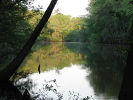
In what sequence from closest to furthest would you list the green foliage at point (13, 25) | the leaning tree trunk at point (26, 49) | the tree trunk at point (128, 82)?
the tree trunk at point (128, 82), the leaning tree trunk at point (26, 49), the green foliage at point (13, 25)

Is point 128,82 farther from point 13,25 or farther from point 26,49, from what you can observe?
point 13,25

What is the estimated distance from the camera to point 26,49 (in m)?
7.02

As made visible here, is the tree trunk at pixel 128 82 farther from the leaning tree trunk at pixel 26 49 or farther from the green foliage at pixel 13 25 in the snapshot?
the green foliage at pixel 13 25

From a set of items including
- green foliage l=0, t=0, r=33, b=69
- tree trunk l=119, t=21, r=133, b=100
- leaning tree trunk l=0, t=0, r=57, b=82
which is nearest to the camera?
tree trunk l=119, t=21, r=133, b=100

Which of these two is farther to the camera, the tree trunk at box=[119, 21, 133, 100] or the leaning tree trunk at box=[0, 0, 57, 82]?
the leaning tree trunk at box=[0, 0, 57, 82]

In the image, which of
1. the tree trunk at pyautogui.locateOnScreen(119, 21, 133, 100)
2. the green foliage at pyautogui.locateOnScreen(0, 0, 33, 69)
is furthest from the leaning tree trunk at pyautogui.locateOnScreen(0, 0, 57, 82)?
the tree trunk at pyautogui.locateOnScreen(119, 21, 133, 100)

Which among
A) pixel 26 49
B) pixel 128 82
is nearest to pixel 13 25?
pixel 26 49

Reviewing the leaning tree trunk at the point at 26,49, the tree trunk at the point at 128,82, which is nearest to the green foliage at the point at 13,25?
the leaning tree trunk at the point at 26,49

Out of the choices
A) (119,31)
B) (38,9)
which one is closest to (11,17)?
(38,9)

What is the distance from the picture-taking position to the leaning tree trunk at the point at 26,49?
653 cm

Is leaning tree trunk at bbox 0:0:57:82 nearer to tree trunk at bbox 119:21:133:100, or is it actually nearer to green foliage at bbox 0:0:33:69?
green foliage at bbox 0:0:33:69

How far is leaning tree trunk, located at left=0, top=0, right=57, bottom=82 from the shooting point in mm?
6527

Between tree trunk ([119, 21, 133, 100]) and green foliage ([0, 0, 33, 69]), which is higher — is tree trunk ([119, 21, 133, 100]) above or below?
below

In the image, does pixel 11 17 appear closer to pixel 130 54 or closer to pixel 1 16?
pixel 1 16
